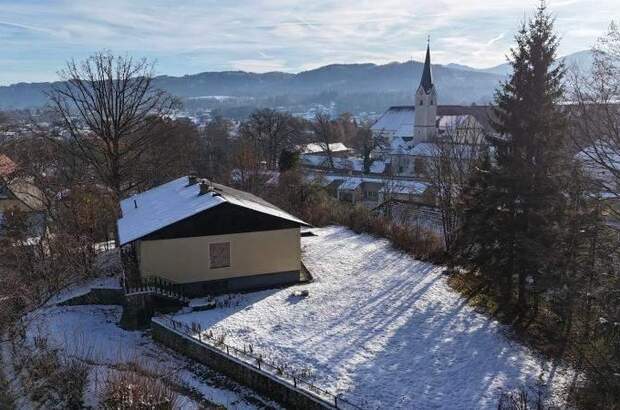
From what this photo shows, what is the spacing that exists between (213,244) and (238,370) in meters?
6.79

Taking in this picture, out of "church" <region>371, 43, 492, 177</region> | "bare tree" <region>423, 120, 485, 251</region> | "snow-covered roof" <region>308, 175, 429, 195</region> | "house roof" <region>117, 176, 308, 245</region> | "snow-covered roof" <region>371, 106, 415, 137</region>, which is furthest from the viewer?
"snow-covered roof" <region>371, 106, 415, 137</region>

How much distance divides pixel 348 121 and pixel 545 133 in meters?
112

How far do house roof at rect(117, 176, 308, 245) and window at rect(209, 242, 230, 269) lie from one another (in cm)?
174

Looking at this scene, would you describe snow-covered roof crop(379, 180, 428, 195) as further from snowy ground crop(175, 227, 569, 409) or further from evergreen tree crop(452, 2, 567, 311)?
evergreen tree crop(452, 2, 567, 311)

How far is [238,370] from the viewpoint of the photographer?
46.6 ft

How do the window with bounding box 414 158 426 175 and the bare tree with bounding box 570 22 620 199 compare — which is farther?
the window with bounding box 414 158 426 175

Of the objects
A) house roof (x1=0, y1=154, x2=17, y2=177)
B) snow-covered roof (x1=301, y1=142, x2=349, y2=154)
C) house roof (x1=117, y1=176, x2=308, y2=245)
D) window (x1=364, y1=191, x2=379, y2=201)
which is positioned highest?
house roof (x1=0, y1=154, x2=17, y2=177)

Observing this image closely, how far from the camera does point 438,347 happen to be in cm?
1563

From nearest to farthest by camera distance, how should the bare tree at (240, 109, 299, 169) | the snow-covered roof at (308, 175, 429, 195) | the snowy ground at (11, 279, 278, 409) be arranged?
the snowy ground at (11, 279, 278, 409)
the snow-covered roof at (308, 175, 429, 195)
the bare tree at (240, 109, 299, 169)

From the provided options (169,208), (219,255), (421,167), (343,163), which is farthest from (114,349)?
(343,163)

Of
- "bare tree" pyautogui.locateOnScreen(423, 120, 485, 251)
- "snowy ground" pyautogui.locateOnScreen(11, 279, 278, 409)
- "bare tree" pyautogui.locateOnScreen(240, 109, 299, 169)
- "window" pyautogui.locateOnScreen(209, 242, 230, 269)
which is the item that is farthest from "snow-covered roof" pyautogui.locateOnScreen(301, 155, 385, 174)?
"snowy ground" pyautogui.locateOnScreen(11, 279, 278, 409)

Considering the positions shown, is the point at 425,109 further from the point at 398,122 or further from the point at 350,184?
the point at 350,184

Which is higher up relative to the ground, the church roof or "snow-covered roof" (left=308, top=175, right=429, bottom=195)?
the church roof

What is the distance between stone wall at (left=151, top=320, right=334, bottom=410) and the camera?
12.5m
